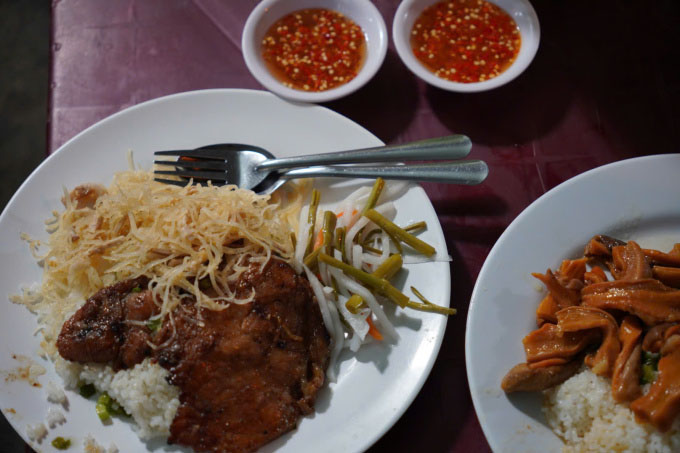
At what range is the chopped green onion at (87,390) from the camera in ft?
7.72

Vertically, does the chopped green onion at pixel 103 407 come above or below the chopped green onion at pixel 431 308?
below

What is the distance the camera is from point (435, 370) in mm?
2512

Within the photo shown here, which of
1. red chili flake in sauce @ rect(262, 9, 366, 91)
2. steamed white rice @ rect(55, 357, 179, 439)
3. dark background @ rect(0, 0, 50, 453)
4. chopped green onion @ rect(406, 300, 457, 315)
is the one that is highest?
red chili flake in sauce @ rect(262, 9, 366, 91)

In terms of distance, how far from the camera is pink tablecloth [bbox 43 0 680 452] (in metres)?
2.91

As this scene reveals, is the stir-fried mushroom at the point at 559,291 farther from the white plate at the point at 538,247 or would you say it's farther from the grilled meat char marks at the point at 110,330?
the grilled meat char marks at the point at 110,330

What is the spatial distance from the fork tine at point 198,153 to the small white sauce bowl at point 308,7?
0.44 m

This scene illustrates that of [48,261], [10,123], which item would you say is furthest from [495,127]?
[10,123]

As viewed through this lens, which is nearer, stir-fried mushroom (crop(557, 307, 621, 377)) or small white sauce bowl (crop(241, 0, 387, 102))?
stir-fried mushroom (crop(557, 307, 621, 377))

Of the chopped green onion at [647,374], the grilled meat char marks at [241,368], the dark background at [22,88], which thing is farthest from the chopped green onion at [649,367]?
the dark background at [22,88]

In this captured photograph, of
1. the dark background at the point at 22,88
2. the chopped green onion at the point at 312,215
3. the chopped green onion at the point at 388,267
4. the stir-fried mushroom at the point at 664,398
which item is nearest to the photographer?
the stir-fried mushroom at the point at 664,398

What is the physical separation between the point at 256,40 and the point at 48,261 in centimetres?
159

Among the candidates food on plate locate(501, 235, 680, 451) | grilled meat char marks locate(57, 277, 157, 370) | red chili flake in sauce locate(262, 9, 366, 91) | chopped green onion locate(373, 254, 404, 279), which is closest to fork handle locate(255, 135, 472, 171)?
chopped green onion locate(373, 254, 404, 279)

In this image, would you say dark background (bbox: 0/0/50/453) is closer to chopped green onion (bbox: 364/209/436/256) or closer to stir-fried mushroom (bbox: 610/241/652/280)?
chopped green onion (bbox: 364/209/436/256)

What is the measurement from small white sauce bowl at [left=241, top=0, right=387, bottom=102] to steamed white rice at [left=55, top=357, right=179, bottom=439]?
4.92 ft
